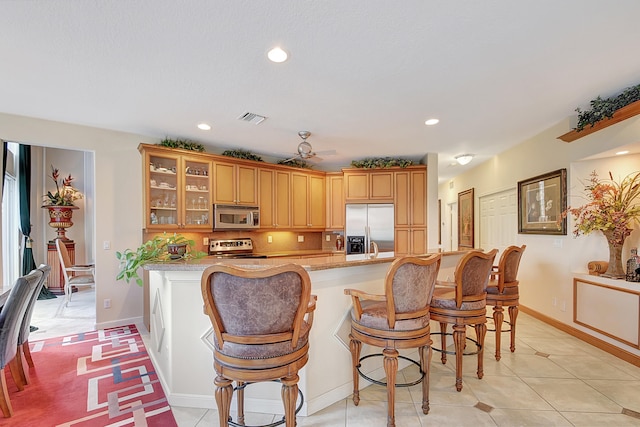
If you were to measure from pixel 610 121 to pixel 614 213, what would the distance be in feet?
3.06

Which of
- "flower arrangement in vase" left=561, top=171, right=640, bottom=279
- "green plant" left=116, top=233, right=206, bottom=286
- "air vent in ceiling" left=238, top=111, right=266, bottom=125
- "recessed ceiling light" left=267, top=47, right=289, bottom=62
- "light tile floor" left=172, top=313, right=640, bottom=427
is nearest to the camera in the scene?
"light tile floor" left=172, top=313, right=640, bottom=427

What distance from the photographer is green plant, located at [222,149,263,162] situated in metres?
4.80

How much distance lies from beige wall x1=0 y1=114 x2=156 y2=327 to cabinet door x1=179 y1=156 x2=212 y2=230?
590 mm

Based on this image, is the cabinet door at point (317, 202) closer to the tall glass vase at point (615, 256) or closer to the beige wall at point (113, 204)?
the beige wall at point (113, 204)

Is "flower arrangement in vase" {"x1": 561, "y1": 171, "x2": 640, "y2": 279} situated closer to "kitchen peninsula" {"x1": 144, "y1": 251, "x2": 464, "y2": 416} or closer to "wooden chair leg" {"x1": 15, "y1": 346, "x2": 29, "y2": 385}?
"kitchen peninsula" {"x1": 144, "y1": 251, "x2": 464, "y2": 416}

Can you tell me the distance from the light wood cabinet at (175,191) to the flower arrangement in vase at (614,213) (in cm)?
479

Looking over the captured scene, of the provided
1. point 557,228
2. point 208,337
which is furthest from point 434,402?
point 557,228

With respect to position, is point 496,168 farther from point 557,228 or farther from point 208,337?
point 208,337

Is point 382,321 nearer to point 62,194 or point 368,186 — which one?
point 368,186

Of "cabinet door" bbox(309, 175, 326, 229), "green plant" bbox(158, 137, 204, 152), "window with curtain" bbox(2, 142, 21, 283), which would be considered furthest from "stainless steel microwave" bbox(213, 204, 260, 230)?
"window with curtain" bbox(2, 142, 21, 283)

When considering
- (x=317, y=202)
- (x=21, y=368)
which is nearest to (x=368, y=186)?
(x=317, y=202)

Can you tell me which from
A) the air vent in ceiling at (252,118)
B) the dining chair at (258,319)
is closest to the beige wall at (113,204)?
the air vent in ceiling at (252,118)

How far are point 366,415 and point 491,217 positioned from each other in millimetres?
4919

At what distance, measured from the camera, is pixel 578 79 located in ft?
8.63
